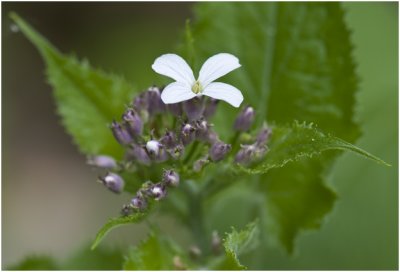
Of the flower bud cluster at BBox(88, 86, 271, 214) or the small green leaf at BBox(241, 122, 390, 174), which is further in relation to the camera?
the flower bud cluster at BBox(88, 86, 271, 214)

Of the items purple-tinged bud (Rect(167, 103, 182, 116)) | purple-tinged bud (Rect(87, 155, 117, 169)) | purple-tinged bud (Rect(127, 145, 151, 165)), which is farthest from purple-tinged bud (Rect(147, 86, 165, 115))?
purple-tinged bud (Rect(87, 155, 117, 169))

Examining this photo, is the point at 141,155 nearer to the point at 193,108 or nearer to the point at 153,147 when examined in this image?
the point at 153,147

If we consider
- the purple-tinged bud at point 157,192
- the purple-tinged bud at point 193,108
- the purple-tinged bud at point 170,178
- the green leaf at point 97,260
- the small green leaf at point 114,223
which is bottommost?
the small green leaf at point 114,223

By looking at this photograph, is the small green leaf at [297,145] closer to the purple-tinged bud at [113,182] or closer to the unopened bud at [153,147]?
the unopened bud at [153,147]

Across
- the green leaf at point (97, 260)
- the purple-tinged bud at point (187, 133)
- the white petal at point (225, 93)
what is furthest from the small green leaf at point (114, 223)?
the green leaf at point (97, 260)

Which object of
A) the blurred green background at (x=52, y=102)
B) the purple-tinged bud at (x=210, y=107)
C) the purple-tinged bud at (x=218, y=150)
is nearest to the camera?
the purple-tinged bud at (x=218, y=150)

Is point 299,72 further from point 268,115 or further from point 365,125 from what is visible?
point 365,125

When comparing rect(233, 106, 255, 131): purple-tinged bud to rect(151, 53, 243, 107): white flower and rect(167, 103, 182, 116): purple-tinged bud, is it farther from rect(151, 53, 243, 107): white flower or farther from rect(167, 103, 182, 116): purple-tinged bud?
rect(151, 53, 243, 107): white flower
